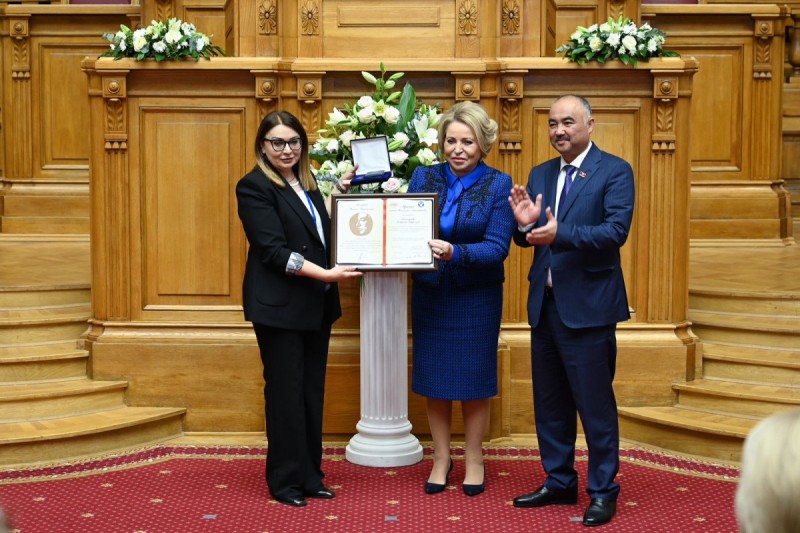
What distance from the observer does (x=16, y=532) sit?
165 inches

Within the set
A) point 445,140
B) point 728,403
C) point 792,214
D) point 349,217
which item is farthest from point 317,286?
point 792,214

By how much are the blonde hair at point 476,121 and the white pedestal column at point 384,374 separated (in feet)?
2.82

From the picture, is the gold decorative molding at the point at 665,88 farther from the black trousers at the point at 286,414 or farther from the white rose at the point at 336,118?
the black trousers at the point at 286,414

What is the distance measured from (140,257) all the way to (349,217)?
64.0 inches

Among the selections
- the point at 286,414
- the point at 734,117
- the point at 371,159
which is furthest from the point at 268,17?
the point at 734,117

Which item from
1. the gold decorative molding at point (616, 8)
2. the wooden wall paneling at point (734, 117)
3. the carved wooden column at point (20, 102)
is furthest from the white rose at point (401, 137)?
the carved wooden column at point (20, 102)

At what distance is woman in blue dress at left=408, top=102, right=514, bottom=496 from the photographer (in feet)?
15.6

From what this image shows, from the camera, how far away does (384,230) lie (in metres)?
4.73

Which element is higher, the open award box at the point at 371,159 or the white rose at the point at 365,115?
the white rose at the point at 365,115

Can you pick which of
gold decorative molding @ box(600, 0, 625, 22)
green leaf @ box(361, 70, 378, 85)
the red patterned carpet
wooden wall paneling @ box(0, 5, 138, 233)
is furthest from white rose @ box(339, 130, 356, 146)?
wooden wall paneling @ box(0, 5, 138, 233)

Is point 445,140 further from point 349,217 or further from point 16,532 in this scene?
point 16,532

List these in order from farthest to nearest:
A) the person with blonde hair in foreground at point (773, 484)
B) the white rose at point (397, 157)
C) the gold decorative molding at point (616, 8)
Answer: the gold decorative molding at point (616, 8)
the white rose at point (397, 157)
the person with blonde hair in foreground at point (773, 484)

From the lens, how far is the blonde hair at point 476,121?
471 centimetres

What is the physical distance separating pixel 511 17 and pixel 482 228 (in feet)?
5.28
